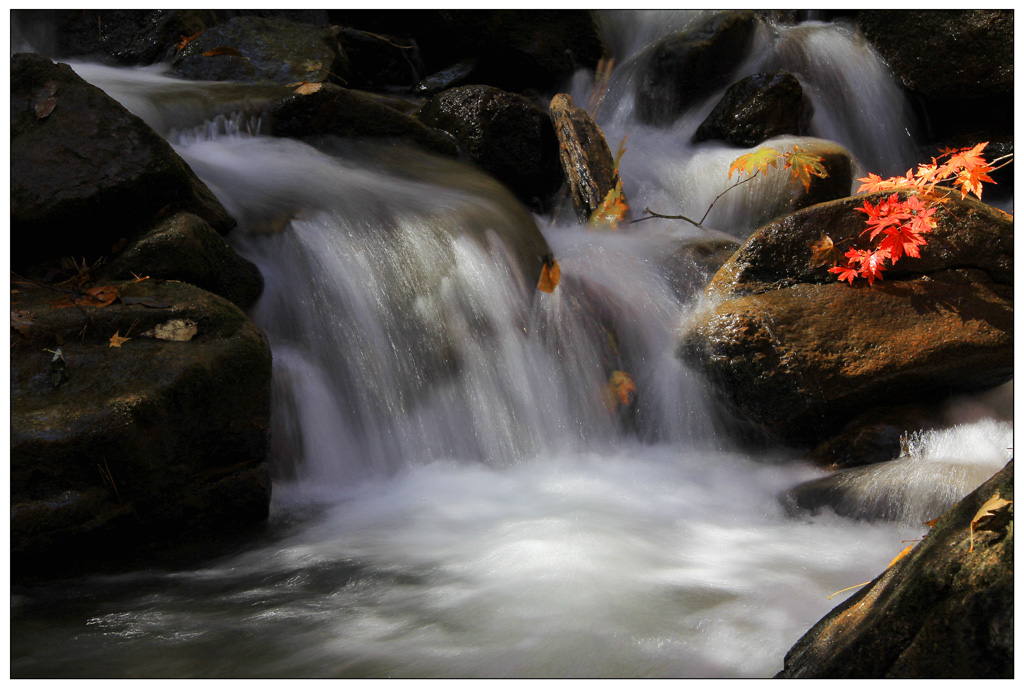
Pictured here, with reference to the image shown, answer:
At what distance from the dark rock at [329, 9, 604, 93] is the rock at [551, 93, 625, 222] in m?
1.91

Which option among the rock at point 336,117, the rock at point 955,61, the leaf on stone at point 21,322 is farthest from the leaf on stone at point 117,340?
the rock at point 955,61

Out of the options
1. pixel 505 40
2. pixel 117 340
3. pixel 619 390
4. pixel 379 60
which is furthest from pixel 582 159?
pixel 117 340

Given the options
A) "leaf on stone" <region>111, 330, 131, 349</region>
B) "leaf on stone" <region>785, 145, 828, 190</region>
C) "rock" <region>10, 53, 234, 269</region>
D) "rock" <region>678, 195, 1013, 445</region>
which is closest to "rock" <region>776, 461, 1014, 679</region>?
"rock" <region>678, 195, 1013, 445</region>

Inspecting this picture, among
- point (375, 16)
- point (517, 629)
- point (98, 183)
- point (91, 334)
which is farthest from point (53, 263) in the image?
point (375, 16)

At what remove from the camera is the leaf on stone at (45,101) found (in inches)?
140

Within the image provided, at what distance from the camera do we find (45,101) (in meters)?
3.56

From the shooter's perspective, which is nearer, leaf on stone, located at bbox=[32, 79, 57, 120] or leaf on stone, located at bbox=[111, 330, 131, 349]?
leaf on stone, located at bbox=[111, 330, 131, 349]

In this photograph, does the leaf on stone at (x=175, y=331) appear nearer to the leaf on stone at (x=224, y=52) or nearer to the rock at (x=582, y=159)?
the rock at (x=582, y=159)

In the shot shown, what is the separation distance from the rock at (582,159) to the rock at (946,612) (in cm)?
449

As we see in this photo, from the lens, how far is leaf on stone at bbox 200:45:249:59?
22.3ft

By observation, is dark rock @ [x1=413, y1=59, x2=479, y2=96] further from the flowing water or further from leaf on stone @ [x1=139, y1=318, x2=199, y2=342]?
leaf on stone @ [x1=139, y1=318, x2=199, y2=342]

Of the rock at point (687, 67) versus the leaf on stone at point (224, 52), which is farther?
the rock at point (687, 67)

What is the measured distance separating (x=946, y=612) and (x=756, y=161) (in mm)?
5301

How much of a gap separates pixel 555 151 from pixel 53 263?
158 inches
